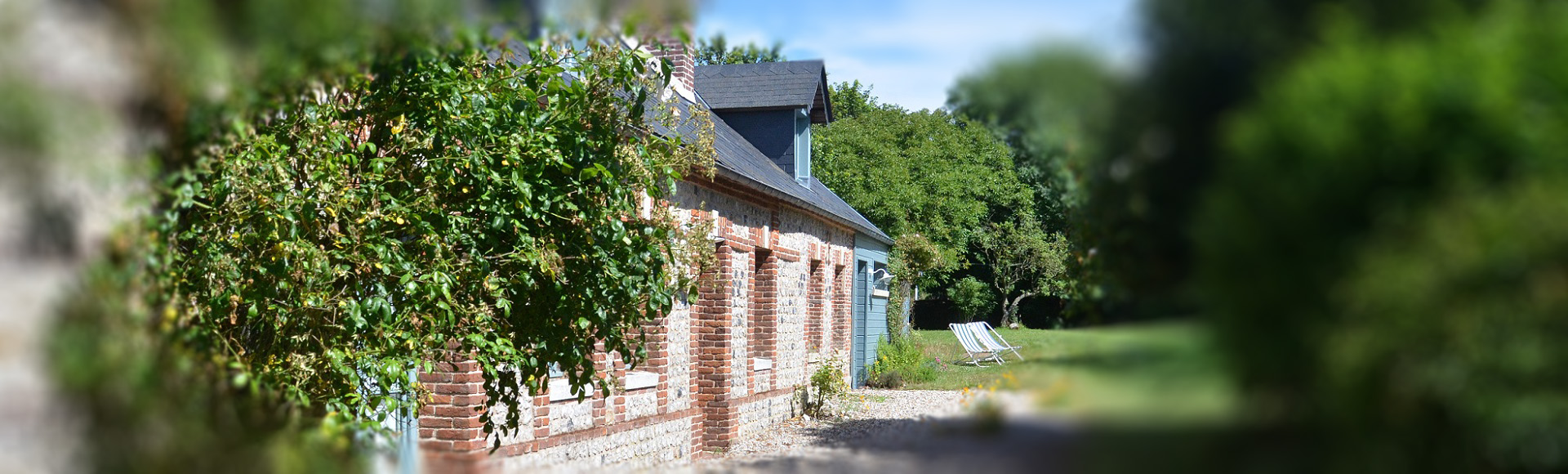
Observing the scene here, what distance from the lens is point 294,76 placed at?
8.79ft

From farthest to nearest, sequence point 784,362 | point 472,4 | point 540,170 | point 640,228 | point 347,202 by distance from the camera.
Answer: point 784,362, point 640,228, point 540,170, point 347,202, point 472,4

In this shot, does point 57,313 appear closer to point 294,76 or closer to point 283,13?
point 283,13

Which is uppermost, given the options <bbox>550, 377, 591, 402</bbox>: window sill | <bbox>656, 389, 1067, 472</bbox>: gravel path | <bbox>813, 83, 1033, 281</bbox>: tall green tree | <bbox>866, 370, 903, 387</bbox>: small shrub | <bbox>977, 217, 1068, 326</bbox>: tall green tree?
<bbox>813, 83, 1033, 281</bbox>: tall green tree

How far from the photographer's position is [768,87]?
660 inches

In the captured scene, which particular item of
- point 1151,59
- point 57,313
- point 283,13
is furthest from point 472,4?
point 1151,59

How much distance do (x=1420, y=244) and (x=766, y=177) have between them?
12.3 metres

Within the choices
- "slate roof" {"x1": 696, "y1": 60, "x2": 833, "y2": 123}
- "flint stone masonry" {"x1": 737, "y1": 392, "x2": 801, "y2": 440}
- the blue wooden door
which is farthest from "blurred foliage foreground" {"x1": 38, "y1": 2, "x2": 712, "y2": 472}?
the blue wooden door

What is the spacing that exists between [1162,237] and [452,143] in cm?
401

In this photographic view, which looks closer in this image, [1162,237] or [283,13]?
[1162,237]

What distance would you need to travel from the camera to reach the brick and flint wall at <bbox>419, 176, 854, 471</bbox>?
7.56 m

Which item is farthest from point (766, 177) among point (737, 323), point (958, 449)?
point (958, 449)

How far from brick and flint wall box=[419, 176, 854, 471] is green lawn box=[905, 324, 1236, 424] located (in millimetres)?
4900

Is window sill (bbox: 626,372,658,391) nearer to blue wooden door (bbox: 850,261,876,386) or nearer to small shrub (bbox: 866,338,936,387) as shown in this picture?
small shrub (bbox: 866,338,936,387)

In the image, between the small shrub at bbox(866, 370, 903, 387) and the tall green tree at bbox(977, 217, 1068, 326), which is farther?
the small shrub at bbox(866, 370, 903, 387)
